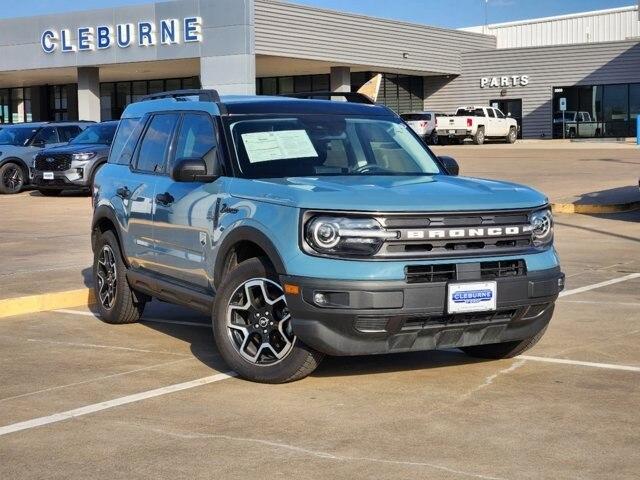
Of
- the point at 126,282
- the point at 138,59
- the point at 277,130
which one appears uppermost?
the point at 138,59

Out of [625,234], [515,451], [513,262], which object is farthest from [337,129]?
[625,234]

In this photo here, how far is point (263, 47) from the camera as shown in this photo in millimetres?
45688

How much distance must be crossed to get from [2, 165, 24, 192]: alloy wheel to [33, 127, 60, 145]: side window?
0.91 m

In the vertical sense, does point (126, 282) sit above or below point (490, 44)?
below

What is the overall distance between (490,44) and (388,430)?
204ft

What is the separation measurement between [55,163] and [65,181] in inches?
22.1

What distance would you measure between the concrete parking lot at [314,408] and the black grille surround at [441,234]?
86cm

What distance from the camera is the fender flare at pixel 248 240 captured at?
646 cm

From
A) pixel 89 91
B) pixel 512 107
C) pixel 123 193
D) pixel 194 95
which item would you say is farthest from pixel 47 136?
pixel 512 107

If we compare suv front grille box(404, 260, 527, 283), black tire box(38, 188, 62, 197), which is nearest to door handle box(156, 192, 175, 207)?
suv front grille box(404, 260, 527, 283)

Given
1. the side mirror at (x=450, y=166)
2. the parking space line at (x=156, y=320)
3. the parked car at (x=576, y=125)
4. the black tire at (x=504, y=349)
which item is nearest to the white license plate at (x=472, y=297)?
the black tire at (x=504, y=349)

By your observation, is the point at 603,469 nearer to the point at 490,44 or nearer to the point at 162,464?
the point at 162,464

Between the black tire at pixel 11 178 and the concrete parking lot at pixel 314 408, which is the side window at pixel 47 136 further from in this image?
the concrete parking lot at pixel 314 408

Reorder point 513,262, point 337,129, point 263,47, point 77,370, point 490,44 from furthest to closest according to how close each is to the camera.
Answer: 1. point 490,44
2. point 263,47
3. point 337,129
4. point 77,370
5. point 513,262
